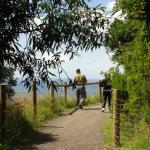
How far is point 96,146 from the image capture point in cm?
1457

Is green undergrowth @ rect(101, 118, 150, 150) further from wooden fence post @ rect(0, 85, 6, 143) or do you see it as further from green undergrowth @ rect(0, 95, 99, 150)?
wooden fence post @ rect(0, 85, 6, 143)

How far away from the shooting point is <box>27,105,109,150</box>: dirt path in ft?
48.0

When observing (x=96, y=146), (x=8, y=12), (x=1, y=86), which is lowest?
(x=96, y=146)

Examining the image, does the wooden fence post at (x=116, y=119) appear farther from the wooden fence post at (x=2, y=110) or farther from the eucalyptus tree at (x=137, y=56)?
the wooden fence post at (x=2, y=110)

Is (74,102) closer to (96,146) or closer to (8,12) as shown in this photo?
(96,146)

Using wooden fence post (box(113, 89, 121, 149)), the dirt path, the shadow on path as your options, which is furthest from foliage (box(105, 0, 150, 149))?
the shadow on path

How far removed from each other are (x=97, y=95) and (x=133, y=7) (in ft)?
59.9

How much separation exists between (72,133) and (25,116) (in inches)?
78.5

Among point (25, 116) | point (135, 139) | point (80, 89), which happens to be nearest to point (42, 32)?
point (135, 139)

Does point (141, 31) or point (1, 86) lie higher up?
point (141, 31)

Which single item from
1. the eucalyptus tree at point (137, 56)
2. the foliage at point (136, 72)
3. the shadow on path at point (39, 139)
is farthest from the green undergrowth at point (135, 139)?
the shadow on path at point (39, 139)

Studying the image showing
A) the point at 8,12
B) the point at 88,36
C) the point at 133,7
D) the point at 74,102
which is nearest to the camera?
the point at 8,12

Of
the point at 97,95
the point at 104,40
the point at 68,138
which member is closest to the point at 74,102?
the point at 97,95

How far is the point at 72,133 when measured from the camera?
1688cm
